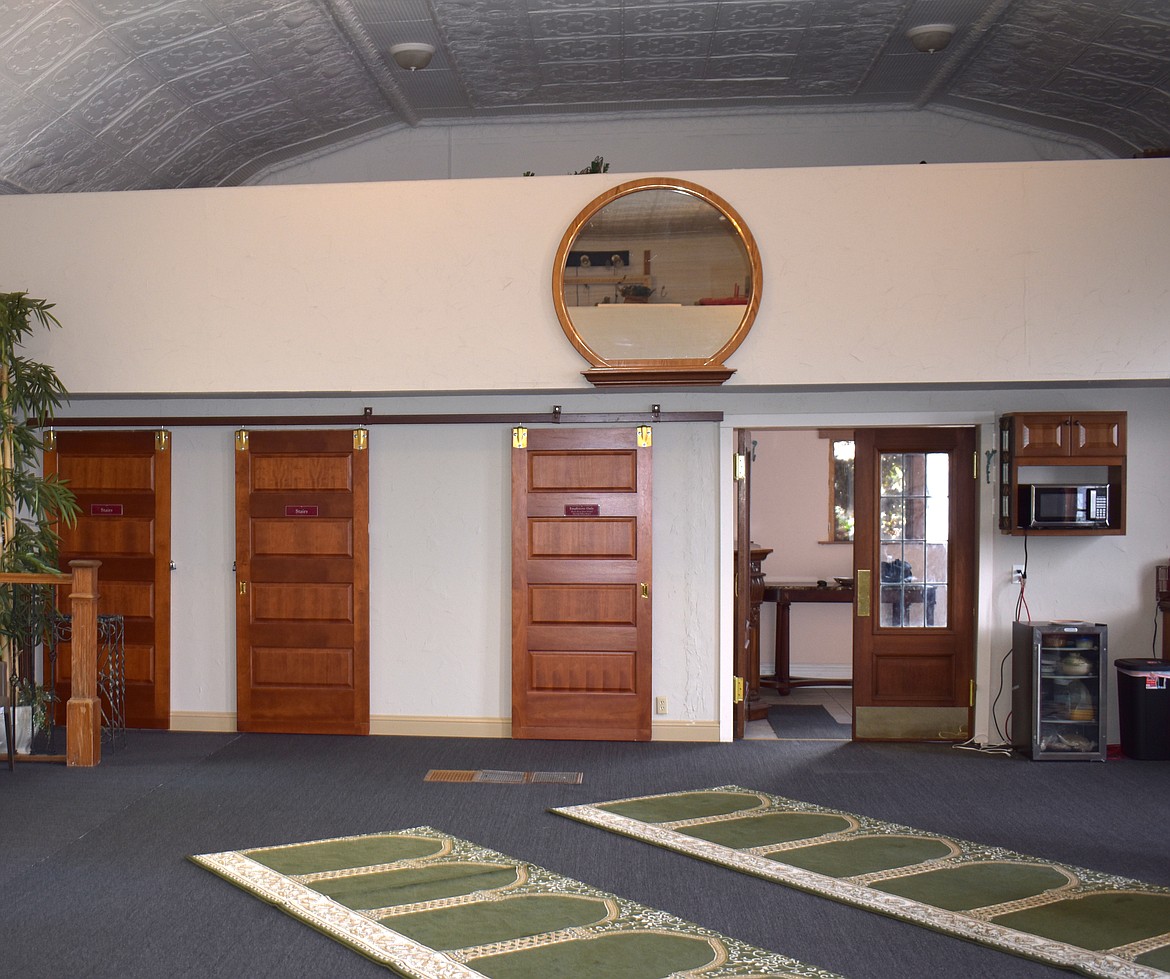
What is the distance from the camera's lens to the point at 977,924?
176 inches

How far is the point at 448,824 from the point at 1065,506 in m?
4.26

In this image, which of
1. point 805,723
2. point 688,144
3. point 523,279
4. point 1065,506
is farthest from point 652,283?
point 805,723

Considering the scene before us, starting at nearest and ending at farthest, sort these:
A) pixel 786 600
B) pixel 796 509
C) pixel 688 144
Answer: pixel 688 144
pixel 786 600
pixel 796 509

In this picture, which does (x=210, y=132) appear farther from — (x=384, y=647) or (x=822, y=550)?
(x=822, y=550)

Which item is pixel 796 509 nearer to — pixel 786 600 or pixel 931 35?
pixel 786 600

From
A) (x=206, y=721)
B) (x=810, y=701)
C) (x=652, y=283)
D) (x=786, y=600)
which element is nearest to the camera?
(x=652, y=283)

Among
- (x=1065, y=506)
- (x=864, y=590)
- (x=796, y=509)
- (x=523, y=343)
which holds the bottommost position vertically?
(x=864, y=590)

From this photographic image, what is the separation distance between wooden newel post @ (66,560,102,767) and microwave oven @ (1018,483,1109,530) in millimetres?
5796

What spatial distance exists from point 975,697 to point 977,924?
353 cm

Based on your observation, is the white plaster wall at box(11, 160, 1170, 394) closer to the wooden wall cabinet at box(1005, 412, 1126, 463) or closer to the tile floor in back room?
the wooden wall cabinet at box(1005, 412, 1126, 463)

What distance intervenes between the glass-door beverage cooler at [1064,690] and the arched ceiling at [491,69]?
3.08 metres

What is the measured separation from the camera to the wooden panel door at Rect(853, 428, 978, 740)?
7941mm

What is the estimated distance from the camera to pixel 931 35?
7.62 metres

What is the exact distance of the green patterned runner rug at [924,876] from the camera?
4.33 m
